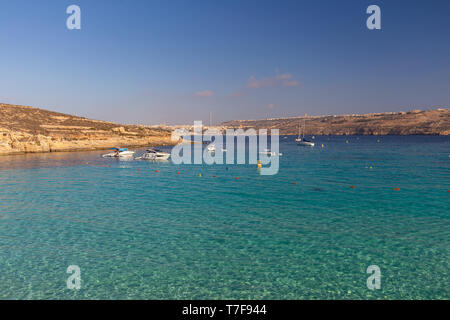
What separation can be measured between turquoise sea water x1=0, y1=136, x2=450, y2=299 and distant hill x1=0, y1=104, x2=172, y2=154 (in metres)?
57.4

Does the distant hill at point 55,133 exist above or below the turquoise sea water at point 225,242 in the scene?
above

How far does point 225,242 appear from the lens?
54.2 ft

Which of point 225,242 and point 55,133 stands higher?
point 55,133

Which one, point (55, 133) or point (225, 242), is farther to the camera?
point (55, 133)

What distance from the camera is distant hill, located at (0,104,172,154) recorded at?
7981cm

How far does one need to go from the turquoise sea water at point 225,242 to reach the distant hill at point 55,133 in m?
57.4

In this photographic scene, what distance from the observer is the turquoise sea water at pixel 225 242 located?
11.7 m

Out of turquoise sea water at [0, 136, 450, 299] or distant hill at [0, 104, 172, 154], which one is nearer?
turquoise sea water at [0, 136, 450, 299]

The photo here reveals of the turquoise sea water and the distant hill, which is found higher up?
the distant hill

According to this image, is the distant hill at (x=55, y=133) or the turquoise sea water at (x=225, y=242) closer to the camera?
the turquoise sea water at (x=225, y=242)

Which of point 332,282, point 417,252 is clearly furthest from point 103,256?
point 417,252

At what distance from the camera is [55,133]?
9450 centimetres

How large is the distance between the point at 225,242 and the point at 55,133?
96039 mm
